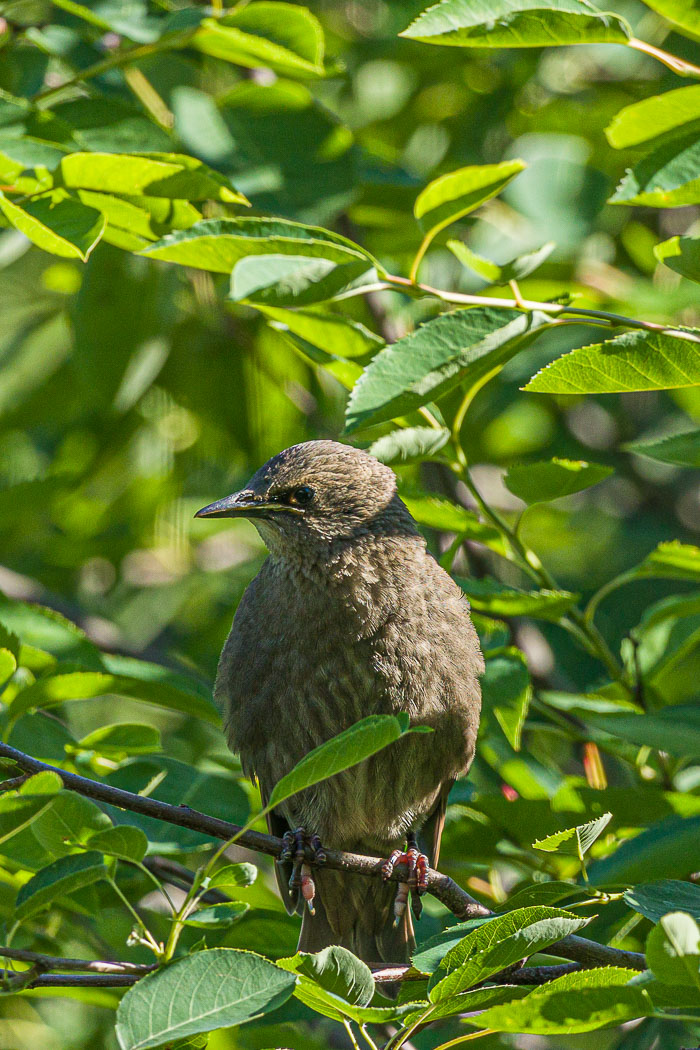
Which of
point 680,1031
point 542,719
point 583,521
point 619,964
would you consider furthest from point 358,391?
point 583,521

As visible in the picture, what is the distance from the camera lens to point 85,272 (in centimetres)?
449

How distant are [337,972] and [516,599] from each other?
132 cm

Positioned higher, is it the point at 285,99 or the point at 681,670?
the point at 285,99

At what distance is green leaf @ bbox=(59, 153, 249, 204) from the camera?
112 inches

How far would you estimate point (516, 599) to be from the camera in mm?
3205

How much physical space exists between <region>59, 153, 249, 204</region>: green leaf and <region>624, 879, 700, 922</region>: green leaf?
6.32ft

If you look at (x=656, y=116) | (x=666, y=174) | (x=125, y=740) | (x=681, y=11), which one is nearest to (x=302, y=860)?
(x=125, y=740)

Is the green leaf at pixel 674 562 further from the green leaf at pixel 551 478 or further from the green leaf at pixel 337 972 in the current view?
the green leaf at pixel 337 972

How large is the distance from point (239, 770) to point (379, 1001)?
92 centimetres

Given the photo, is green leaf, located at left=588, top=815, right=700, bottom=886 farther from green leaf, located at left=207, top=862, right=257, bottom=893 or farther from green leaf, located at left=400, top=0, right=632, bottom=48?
green leaf, located at left=400, top=0, right=632, bottom=48

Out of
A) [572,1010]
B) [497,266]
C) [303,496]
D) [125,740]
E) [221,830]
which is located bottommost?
[125,740]

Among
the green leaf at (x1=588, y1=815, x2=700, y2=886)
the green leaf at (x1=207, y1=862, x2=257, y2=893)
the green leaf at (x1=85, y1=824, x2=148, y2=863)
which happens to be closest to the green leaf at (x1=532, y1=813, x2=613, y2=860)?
the green leaf at (x1=588, y1=815, x2=700, y2=886)

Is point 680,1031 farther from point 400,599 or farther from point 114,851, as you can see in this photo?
point 114,851

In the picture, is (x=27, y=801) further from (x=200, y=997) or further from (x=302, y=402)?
(x=302, y=402)
